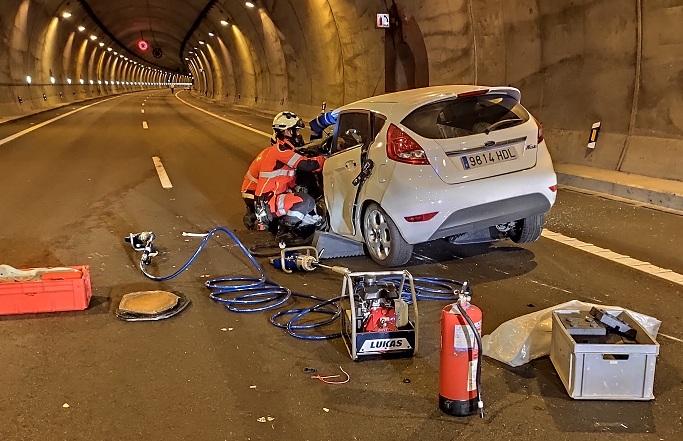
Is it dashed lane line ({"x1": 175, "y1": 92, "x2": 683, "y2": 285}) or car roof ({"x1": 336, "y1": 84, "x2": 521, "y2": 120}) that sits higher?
car roof ({"x1": 336, "y1": 84, "x2": 521, "y2": 120})

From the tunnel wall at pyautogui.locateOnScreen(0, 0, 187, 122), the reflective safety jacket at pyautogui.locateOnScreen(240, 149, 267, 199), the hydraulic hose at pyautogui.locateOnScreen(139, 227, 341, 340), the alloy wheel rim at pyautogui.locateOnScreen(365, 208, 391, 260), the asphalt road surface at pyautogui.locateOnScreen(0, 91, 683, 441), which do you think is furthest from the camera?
the tunnel wall at pyautogui.locateOnScreen(0, 0, 187, 122)

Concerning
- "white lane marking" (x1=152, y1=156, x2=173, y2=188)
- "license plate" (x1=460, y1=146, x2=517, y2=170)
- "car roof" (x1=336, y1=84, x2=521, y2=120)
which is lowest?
"white lane marking" (x1=152, y1=156, x2=173, y2=188)

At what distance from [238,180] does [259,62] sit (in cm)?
2810

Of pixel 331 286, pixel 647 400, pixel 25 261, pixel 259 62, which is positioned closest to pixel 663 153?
pixel 331 286

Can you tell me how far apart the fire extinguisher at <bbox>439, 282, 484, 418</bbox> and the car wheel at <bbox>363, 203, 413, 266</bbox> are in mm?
2568

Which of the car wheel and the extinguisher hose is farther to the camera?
the car wheel

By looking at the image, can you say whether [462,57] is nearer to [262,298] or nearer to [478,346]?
[262,298]

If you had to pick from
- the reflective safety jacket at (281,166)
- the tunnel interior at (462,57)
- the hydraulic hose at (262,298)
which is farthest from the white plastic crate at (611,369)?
the tunnel interior at (462,57)

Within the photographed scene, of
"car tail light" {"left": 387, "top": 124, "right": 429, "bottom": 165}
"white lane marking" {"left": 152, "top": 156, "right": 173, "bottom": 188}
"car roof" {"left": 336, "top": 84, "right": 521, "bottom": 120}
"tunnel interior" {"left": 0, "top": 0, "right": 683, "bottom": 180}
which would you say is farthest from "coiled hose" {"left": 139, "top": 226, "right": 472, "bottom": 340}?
"tunnel interior" {"left": 0, "top": 0, "right": 683, "bottom": 180}

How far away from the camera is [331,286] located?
5.98m

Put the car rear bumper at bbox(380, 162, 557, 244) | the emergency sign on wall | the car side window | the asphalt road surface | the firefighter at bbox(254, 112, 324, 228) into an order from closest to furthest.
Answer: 1. the asphalt road surface
2. the car rear bumper at bbox(380, 162, 557, 244)
3. the car side window
4. the firefighter at bbox(254, 112, 324, 228)
5. the emergency sign on wall

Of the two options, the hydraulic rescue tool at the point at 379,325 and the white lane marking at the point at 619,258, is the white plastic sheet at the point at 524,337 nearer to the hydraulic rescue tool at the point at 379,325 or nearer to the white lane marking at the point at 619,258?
the hydraulic rescue tool at the point at 379,325

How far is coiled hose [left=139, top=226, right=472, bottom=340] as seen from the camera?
16.6 feet

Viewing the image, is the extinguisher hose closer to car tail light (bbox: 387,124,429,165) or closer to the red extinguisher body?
the red extinguisher body
